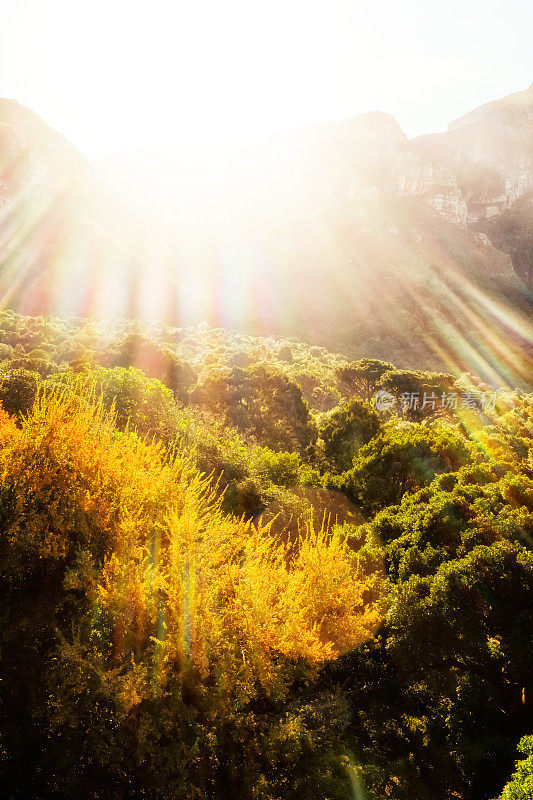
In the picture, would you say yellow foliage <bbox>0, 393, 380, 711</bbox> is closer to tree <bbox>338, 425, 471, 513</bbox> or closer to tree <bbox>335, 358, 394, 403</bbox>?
tree <bbox>338, 425, 471, 513</bbox>

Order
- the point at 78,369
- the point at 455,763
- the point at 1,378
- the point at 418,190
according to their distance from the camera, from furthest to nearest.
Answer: the point at 418,190 → the point at 78,369 → the point at 1,378 → the point at 455,763

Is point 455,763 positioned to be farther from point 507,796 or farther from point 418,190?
point 418,190

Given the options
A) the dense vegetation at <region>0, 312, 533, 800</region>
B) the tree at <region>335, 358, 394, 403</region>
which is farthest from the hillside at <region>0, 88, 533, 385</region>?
the dense vegetation at <region>0, 312, 533, 800</region>

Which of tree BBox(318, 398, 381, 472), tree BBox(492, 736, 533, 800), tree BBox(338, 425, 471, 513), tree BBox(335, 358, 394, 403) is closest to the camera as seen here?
tree BBox(492, 736, 533, 800)

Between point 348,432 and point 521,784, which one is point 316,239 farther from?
point 521,784

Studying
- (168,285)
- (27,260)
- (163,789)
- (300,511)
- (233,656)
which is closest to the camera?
(163,789)

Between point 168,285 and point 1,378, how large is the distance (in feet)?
219

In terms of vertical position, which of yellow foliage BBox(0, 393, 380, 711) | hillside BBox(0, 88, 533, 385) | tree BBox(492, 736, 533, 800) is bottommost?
tree BBox(492, 736, 533, 800)

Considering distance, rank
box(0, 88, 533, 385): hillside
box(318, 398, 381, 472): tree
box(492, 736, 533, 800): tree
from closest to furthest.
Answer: box(492, 736, 533, 800): tree → box(318, 398, 381, 472): tree → box(0, 88, 533, 385): hillside

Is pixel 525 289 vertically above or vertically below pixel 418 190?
below

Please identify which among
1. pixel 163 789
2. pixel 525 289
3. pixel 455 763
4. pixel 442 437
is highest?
pixel 525 289

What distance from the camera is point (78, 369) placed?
24.1m

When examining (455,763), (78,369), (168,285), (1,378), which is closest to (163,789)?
(455,763)

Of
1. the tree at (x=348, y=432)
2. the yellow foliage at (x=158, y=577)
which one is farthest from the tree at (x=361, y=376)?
the yellow foliage at (x=158, y=577)
